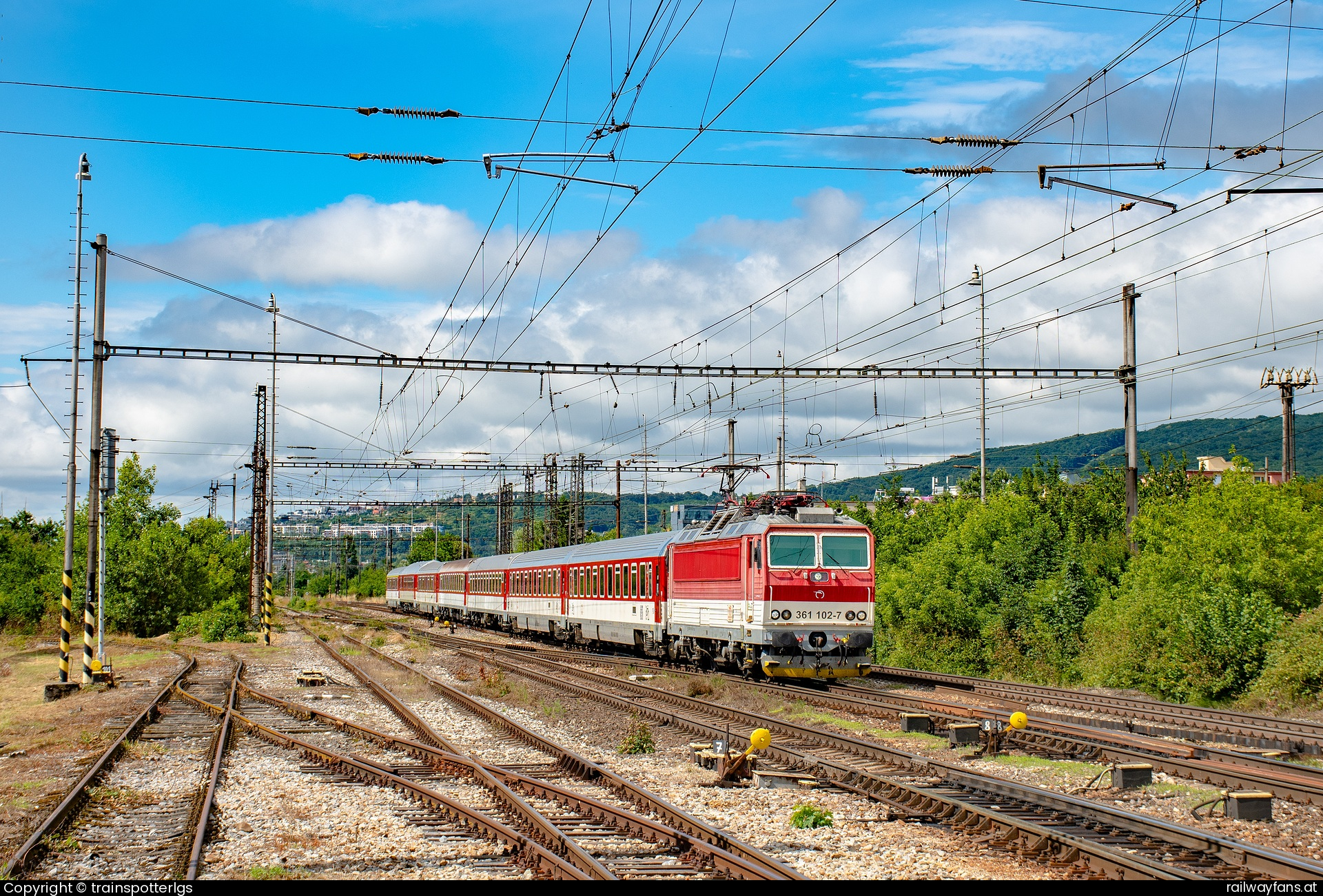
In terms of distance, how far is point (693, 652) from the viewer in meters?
27.5

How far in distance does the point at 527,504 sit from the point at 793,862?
52410mm

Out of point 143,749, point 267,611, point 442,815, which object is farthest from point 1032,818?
point 267,611

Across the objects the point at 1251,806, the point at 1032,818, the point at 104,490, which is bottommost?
the point at 1032,818

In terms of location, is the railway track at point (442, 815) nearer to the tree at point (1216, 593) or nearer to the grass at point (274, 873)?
the grass at point (274, 873)

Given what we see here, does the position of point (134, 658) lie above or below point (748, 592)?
below

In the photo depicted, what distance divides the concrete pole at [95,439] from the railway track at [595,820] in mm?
12227

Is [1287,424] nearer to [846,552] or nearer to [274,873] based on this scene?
[846,552]

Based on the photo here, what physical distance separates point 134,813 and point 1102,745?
11.8 m

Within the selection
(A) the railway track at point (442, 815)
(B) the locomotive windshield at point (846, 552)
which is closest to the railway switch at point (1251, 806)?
(A) the railway track at point (442, 815)

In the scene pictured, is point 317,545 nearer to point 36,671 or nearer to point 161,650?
point 161,650

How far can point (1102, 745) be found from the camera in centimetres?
1402

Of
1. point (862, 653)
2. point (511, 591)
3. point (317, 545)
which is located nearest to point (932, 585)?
point (862, 653)

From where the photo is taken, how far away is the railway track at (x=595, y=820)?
361 inches

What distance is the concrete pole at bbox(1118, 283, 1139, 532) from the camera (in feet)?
95.2
